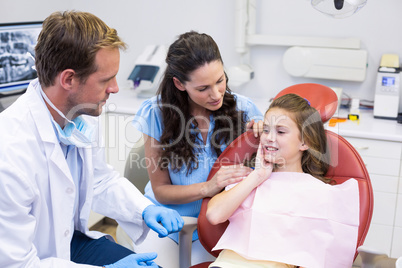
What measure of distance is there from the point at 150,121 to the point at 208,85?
29 cm

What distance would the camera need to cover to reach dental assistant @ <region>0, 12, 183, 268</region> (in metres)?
1.16

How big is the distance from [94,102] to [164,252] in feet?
2.11

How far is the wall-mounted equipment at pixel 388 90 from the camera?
91.7 inches

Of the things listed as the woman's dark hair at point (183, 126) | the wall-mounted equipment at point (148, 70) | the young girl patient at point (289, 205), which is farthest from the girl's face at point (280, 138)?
the wall-mounted equipment at point (148, 70)

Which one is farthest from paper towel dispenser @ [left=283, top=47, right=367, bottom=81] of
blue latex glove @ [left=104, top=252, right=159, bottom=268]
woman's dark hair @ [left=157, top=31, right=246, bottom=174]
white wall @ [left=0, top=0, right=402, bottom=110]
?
blue latex glove @ [left=104, top=252, right=159, bottom=268]

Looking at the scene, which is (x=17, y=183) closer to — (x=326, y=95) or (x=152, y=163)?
(x=152, y=163)

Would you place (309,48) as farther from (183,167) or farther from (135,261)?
(135,261)

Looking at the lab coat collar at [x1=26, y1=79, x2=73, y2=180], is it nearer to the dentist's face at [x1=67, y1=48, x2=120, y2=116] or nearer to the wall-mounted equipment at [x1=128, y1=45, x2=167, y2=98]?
the dentist's face at [x1=67, y1=48, x2=120, y2=116]

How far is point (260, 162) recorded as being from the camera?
1.53 metres

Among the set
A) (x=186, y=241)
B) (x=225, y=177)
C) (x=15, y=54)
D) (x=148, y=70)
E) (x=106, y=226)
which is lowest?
(x=106, y=226)

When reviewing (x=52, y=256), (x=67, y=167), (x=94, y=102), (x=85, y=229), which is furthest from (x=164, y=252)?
(x=94, y=102)

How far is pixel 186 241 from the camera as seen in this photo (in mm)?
1527

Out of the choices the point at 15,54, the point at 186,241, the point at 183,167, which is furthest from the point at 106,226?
the point at 186,241

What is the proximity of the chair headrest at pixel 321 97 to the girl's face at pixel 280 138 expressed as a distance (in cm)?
11
